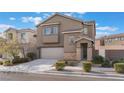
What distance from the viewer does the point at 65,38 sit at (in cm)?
2078

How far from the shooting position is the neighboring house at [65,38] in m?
19.1

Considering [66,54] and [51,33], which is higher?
[51,33]

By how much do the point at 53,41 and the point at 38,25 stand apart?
10.5 feet

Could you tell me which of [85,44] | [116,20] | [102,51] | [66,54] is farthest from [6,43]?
[116,20]

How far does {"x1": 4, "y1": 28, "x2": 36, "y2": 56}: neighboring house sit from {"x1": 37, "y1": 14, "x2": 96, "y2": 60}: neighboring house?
1636 mm

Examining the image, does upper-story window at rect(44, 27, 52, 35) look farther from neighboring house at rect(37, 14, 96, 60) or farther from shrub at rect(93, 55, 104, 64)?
shrub at rect(93, 55, 104, 64)

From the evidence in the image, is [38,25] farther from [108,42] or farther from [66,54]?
[108,42]

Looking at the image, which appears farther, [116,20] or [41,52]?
[41,52]

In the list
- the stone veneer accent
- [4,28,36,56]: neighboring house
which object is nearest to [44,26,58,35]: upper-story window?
[4,28,36,56]: neighboring house

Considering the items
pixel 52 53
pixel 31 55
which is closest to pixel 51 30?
A: pixel 52 53

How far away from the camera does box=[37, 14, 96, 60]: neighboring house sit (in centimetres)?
1906

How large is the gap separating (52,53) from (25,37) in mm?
4965

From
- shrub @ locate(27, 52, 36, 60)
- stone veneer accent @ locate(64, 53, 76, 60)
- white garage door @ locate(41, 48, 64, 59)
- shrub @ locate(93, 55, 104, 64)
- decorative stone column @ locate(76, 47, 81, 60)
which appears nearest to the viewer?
shrub @ locate(93, 55, 104, 64)

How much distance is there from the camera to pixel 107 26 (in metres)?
18.3
